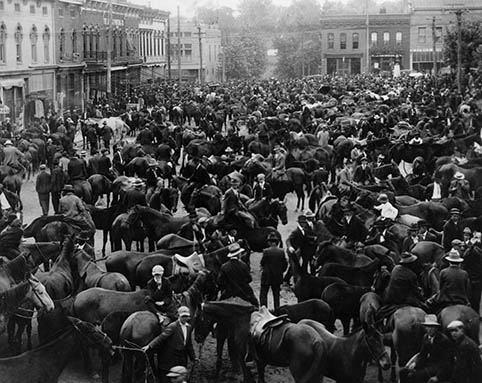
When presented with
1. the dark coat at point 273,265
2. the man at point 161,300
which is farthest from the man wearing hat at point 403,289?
the man at point 161,300

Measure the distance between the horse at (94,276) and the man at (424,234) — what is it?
5.25m

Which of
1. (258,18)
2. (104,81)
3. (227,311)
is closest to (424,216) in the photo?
(227,311)

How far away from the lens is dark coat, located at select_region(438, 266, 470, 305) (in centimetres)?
1143

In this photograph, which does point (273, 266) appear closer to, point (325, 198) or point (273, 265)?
point (273, 265)

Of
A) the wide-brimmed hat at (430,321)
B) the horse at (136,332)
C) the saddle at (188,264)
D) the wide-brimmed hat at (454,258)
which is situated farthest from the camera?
the saddle at (188,264)

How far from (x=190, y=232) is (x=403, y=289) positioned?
5.31 m

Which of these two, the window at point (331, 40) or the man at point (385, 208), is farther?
the window at point (331, 40)

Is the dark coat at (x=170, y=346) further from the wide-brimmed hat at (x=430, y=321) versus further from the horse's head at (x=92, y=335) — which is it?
the wide-brimmed hat at (x=430, y=321)

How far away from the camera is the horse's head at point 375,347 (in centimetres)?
966

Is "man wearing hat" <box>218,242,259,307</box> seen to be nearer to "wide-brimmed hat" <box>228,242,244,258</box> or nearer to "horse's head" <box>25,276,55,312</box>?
"wide-brimmed hat" <box>228,242,244,258</box>

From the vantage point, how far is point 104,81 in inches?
1987

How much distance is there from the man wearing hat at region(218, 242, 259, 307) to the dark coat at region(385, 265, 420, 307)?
202cm

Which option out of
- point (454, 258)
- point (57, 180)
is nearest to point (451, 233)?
point (454, 258)

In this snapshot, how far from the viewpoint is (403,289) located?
11391mm
